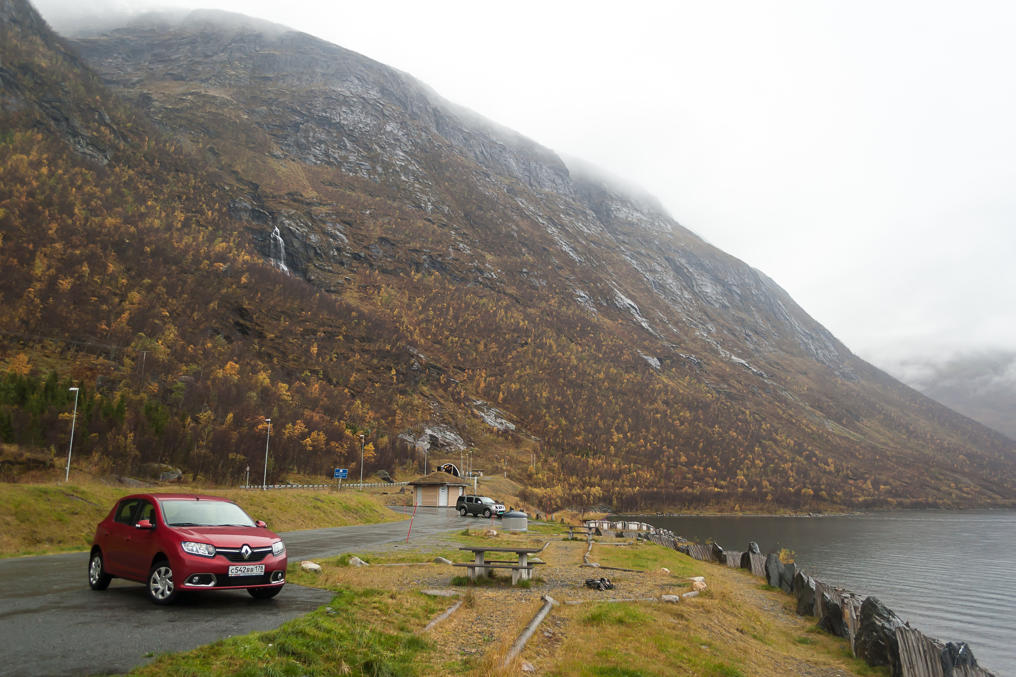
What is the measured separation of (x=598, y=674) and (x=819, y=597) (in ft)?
48.5

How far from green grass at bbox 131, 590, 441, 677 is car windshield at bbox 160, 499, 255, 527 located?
2689mm

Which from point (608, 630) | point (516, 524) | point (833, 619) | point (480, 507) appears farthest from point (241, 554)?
point (480, 507)

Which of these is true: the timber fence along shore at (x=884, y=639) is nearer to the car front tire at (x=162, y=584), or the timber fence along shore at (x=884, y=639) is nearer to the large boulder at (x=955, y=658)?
the large boulder at (x=955, y=658)

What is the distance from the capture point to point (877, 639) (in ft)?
47.0

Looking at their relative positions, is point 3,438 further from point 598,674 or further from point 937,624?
point 937,624

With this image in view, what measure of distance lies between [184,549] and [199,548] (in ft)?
0.77

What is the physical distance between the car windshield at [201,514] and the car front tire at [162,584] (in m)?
0.75

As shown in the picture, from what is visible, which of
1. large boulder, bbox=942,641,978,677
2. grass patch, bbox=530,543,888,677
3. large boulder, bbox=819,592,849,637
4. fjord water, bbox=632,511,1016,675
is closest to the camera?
grass patch, bbox=530,543,888,677

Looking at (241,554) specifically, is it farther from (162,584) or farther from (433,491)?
(433,491)

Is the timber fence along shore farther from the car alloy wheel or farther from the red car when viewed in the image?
the car alloy wheel

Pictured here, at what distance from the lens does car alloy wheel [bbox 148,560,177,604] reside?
1038 cm

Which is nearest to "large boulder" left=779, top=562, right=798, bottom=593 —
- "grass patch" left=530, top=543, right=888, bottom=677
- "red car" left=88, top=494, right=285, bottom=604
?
"grass patch" left=530, top=543, right=888, bottom=677

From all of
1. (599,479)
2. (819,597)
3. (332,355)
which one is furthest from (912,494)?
(819,597)

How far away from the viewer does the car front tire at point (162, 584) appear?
34.1 ft
